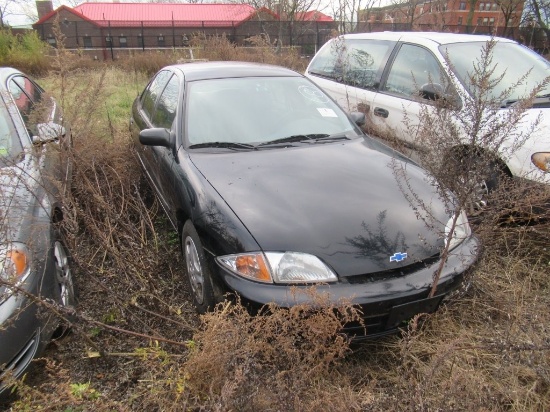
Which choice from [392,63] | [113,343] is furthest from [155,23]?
[113,343]

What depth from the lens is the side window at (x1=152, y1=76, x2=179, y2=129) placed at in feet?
11.3

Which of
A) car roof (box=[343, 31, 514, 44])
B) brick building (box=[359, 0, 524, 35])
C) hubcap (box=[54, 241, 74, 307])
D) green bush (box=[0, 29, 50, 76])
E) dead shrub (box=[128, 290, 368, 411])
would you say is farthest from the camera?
green bush (box=[0, 29, 50, 76])

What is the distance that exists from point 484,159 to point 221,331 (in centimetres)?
155

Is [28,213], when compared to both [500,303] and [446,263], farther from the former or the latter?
[500,303]

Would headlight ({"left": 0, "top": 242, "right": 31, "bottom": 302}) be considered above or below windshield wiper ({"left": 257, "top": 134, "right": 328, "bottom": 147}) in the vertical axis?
below

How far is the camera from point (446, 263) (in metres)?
2.30

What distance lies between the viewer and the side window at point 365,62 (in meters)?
4.81

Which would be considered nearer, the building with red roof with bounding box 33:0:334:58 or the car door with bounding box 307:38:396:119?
the car door with bounding box 307:38:396:119

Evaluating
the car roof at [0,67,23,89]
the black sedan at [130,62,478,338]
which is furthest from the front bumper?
the car roof at [0,67,23,89]

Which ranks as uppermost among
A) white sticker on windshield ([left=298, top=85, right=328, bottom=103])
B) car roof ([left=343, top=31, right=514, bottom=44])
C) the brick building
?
the brick building

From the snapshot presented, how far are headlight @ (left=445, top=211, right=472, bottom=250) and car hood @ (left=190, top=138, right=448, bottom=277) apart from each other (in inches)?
2.1

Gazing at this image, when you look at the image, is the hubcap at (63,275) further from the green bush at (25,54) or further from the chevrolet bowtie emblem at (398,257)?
the green bush at (25,54)

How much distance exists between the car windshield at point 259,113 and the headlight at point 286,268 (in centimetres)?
116

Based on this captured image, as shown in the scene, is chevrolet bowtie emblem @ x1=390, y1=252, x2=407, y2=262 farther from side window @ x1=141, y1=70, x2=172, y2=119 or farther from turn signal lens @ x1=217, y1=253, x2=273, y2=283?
side window @ x1=141, y1=70, x2=172, y2=119
